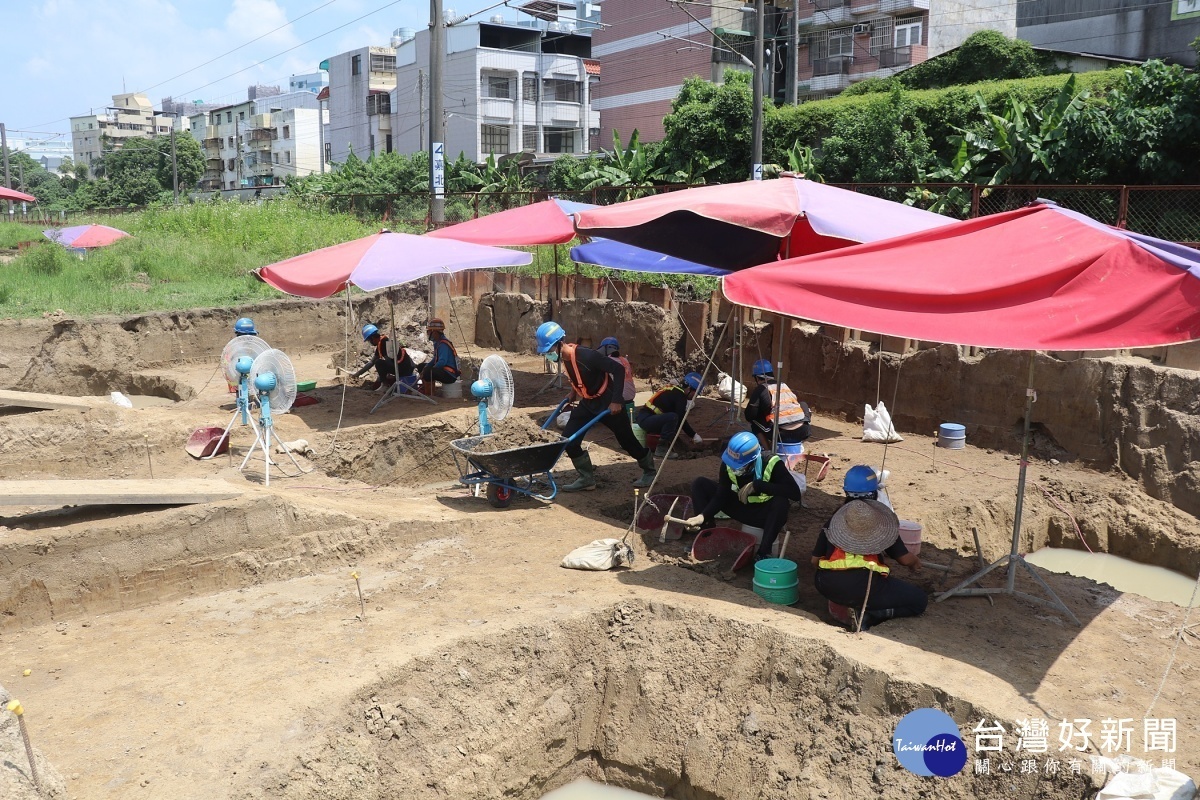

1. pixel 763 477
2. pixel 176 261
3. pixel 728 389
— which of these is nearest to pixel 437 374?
pixel 728 389

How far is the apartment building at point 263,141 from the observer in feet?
216

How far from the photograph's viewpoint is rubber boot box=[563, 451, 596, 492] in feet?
27.3

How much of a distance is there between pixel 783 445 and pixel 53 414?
26.1 feet

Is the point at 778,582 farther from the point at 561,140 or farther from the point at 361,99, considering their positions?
the point at 361,99

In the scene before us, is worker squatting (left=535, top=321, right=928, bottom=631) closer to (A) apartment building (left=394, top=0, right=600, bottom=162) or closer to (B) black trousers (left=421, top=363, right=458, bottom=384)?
(B) black trousers (left=421, top=363, right=458, bottom=384)

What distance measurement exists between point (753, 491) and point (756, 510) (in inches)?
8.3

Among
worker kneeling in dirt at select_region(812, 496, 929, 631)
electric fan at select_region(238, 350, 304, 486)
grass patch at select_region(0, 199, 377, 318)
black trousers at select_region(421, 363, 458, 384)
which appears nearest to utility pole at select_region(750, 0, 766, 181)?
black trousers at select_region(421, 363, 458, 384)

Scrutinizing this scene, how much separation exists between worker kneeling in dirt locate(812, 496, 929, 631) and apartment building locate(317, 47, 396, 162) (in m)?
49.1

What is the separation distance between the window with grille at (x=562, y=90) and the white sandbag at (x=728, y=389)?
37.7m

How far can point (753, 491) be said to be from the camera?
6.30 meters

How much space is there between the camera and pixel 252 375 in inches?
320

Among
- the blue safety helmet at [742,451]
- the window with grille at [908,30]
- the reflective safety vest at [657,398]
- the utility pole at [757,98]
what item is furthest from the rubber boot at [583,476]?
the window with grille at [908,30]

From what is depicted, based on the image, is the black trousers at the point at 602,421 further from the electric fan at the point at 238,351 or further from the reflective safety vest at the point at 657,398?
the electric fan at the point at 238,351

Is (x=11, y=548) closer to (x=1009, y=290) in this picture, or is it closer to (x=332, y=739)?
(x=332, y=739)
